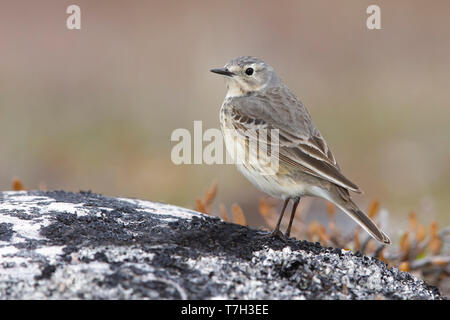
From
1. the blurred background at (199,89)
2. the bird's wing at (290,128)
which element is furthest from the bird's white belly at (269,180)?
the blurred background at (199,89)

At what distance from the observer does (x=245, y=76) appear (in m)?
7.16

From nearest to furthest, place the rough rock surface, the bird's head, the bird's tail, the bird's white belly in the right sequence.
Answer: the rough rock surface, the bird's tail, the bird's white belly, the bird's head

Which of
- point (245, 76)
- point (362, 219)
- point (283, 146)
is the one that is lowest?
point (362, 219)

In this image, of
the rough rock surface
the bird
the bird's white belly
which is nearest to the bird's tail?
the bird

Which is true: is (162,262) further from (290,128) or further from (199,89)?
(199,89)

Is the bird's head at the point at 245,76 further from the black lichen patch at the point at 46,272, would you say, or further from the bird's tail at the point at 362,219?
the black lichen patch at the point at 46,272

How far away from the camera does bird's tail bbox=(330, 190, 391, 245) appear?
5480mm

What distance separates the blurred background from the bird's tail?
4099 millimetres

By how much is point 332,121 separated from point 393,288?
12.5 metres

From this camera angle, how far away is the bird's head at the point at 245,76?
7152mm

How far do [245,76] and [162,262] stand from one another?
131 inches

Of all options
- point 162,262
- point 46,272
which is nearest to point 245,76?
point 162,262

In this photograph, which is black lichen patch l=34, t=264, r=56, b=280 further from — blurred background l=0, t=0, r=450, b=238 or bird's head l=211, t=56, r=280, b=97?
blurred background l=0, t=0, r=450, b=238

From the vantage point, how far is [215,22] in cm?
2080
